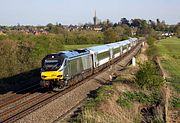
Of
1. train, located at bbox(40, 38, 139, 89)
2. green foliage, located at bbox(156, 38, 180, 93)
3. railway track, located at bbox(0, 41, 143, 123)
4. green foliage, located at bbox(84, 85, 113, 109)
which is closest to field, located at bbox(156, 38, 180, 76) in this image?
green foliage, located at bbox(156, 38, 180, 93)

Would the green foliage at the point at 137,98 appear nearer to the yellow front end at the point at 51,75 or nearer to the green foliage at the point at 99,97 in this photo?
the green foliage at the point at 99,97

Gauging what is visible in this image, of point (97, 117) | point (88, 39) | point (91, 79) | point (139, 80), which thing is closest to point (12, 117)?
point (97, 117)

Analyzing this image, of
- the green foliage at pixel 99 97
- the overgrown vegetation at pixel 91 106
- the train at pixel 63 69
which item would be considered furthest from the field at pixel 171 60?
the overgrown vegetation at pixel 91 106

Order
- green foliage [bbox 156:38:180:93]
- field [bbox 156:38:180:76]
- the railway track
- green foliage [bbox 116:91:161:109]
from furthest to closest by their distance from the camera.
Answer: field [bbox 156:38:180:76]
green foliage [bbox 156:38:180:93]
green foliage [bbox 116:91:161:109]
the railway track

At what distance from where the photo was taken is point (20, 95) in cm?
2327

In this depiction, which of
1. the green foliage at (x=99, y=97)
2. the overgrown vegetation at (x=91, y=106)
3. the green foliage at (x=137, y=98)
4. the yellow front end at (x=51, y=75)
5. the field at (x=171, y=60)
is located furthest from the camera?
the field at (x=171, y=60)

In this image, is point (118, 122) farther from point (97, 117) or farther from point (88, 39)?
point (88, 39)

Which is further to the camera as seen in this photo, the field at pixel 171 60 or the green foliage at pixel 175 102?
the field at pixel 171 60

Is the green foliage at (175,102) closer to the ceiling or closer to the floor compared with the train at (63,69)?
closer to the floor

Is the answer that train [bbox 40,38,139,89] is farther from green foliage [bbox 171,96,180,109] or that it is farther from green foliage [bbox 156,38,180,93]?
green foliage [bbox 156,38,180,93]

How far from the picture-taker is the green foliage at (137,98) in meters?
21.1

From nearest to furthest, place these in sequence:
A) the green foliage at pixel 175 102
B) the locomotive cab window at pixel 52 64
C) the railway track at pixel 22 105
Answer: the railway track at pixel 22 105
the green foliage at pixel 175 102
the locomotive cab window at pixel 52 64

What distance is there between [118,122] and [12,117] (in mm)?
4898

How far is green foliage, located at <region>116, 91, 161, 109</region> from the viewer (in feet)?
69.4
